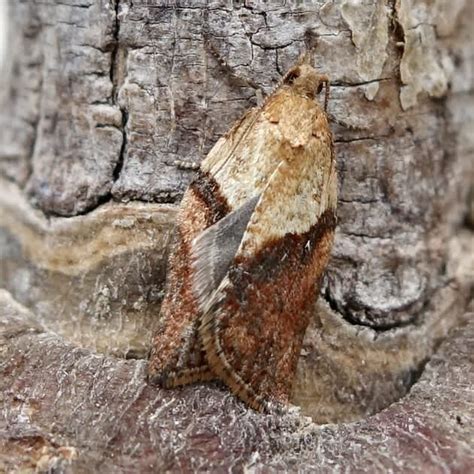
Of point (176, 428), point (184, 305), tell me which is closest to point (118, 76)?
point (184, 305)

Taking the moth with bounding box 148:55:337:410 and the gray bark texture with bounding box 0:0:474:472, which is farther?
the gray bark texture with bounding box 0:0:474:472

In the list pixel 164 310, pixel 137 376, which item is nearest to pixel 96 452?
pixel 137 376

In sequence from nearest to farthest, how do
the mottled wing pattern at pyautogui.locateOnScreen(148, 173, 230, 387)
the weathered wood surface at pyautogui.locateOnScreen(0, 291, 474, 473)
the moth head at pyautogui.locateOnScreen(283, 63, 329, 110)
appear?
the weathered wood surface at pyautogui.locateOnScreen(0, 291, 474, 473) < the mottled wing pattern at pyautogui.locateOnScreen(148, 173, 230, 387) < the moth head at pyautogui.locateOnScreen(283, 63, 329, 110)

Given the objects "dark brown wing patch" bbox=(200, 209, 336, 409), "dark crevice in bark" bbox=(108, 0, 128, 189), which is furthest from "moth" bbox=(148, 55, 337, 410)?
"dark crevice in bark" bbox=(108, 0, 128, 189)

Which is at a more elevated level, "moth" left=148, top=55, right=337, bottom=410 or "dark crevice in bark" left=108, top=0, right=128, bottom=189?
"dark crevice in bark" left=108, top=0, right=128, bottom=189

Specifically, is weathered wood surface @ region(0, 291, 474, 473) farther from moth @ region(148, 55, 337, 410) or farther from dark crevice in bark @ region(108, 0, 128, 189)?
dark crevice in bark @ region(108, 0, 128, 189)

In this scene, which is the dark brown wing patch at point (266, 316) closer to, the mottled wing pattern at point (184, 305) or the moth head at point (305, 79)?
the mottled wing pattern at point (184, 305)

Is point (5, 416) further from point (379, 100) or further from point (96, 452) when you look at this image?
point (379, 100)
